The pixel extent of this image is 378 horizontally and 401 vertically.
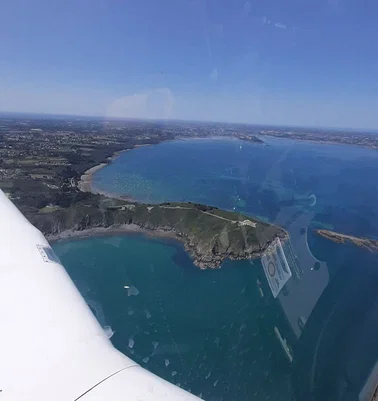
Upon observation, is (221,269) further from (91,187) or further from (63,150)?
(63,150)

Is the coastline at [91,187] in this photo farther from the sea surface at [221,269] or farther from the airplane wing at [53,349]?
the airplane wing at [53,349]

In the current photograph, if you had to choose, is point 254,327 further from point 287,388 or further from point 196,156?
point 196,156

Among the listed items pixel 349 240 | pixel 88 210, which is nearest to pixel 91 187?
pixel 88 210

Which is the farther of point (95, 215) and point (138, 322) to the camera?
point (95, 215)

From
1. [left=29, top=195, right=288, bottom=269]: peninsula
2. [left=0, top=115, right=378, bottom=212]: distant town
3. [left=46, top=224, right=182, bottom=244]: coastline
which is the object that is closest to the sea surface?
[left=46, top=224, right=182, bottom=244]: coastline

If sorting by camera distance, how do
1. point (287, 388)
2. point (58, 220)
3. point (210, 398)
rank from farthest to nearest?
point (58, 220) < point (287, 388) < point (210, 398)

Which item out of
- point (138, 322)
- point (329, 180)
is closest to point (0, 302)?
point (138, 322)

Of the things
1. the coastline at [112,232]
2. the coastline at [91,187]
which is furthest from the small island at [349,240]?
the coastline at [91,187]
